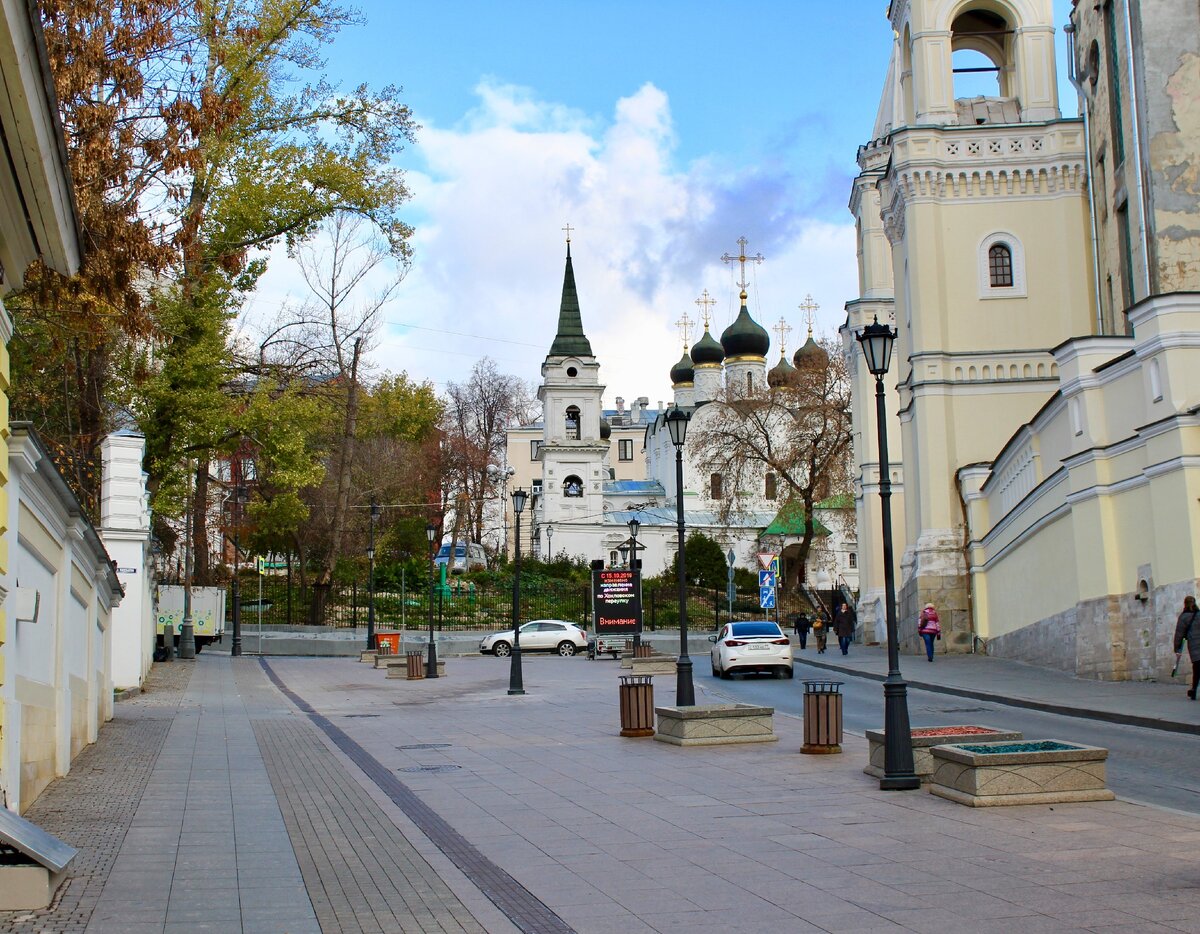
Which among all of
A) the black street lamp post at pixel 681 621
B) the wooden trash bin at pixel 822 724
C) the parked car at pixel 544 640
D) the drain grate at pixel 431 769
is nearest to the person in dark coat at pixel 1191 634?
the wooden trash bin at pixel 822 724

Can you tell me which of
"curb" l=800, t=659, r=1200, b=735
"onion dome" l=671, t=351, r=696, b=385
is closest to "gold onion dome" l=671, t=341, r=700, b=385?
"onion dome" l=671, t=351, r=696, b=385

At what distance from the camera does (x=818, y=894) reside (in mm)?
7930

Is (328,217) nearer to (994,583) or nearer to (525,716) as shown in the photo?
(525,716)

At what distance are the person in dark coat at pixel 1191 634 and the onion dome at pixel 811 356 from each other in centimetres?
4184

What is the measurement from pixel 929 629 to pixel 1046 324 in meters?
9.78

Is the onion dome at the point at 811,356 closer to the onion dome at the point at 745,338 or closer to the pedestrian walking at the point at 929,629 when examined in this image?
the onion dome at the point at 745,338

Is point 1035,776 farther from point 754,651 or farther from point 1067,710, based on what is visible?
point 754,651

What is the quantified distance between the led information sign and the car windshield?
905 centimetres

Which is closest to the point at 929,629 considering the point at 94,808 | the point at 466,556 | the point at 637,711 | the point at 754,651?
the point at 754,651

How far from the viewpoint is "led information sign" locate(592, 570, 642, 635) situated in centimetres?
4009

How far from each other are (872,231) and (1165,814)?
43203 mm

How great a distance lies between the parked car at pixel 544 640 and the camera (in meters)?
47.8

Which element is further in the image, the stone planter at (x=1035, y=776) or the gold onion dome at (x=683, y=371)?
the gold onion dome at (x=683, y=371)

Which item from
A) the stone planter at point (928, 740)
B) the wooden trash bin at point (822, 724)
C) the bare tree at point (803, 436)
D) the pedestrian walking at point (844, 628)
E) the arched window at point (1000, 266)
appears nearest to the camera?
Answer: the stone planter at point (928, 740)
